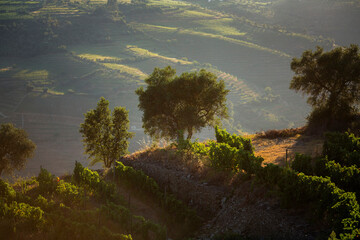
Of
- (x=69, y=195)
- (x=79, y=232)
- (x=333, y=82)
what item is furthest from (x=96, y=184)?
(x=333, y=82)

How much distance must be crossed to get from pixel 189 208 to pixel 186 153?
6.10 meters

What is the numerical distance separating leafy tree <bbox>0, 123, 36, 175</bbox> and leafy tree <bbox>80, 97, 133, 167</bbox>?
10.9 metres

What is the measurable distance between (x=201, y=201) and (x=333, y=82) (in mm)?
22594

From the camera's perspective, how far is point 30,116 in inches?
6796

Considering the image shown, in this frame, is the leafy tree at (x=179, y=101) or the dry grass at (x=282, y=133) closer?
the leafy tree at (x=179, y=101)

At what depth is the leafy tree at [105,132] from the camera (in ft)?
109

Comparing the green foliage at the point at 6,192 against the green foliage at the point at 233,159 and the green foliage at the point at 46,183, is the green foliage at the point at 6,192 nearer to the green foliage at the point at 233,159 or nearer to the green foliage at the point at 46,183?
the green foliage at the point at 46,183

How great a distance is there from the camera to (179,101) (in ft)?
116

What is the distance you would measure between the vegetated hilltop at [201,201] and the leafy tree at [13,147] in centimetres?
1473

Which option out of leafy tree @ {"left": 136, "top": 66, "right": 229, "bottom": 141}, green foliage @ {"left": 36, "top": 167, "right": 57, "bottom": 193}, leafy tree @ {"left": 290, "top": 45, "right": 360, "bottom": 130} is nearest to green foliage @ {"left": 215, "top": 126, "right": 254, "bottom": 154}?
leafy tree @ {"left": 136, "top": 66, "right": 229, "bottom": 141}

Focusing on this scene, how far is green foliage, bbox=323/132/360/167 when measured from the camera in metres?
19.5

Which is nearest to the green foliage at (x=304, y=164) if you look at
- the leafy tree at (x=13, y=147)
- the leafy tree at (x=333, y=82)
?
the leafy tree at (x=333, y=82)

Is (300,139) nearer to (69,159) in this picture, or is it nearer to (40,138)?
→ (69,159)

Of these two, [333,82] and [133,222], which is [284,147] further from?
[133,222]
